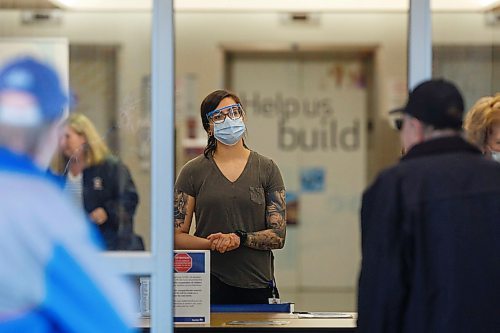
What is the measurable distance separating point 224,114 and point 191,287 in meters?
0.91

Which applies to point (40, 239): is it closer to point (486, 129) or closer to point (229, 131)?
point (486, 129)

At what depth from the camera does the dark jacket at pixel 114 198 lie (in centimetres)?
342

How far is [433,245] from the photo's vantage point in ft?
9.40

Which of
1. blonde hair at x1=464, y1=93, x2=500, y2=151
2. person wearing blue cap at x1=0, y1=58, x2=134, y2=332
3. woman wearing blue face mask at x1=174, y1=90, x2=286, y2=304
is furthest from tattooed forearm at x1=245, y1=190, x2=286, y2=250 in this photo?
person wearing blue cap at x1=0, y1=58, x2=134, y2=332

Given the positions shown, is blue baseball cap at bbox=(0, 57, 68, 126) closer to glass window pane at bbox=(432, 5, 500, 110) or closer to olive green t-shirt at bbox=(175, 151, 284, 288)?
glass window pane at bbox=(432, 5, 500, 110)

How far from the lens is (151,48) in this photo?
3.48m

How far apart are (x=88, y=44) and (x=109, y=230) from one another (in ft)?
2.10

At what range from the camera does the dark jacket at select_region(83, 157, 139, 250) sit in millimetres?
3424

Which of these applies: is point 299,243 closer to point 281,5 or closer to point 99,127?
point 281,5

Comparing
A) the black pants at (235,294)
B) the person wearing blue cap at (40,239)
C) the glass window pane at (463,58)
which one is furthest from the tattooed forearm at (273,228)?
the person wearing blue cap at (40,239)

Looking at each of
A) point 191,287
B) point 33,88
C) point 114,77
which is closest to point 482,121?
point 191,287

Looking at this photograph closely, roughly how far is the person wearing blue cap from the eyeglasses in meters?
2.80

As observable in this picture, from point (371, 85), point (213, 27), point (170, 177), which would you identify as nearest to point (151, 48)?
point (170, 177)

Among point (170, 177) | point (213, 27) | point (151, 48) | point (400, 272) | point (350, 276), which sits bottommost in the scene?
point (350, 276)
